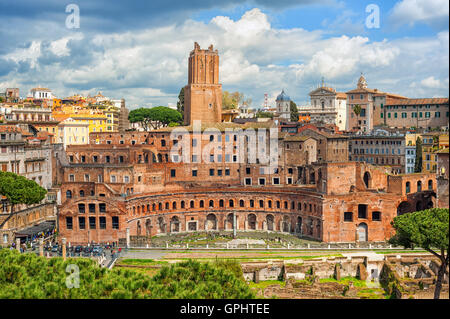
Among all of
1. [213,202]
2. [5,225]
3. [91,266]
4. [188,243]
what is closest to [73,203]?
[5,225]

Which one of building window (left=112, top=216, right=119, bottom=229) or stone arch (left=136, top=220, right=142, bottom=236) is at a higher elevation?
building window (left=112, top=216, right=119, bottom=229)

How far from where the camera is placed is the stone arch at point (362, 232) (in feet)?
226

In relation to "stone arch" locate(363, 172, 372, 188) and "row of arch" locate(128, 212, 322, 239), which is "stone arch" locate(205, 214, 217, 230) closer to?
"row of arch" locate(128, 212, 322, 239)

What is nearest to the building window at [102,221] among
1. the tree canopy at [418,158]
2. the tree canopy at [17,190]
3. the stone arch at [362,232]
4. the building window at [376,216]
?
the tree canopy at [17,190]

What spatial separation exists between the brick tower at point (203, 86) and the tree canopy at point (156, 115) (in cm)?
2230

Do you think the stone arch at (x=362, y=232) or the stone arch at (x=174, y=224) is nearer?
the stone arch at (x=362, y=232)

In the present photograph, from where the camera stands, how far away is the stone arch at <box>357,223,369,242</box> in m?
68.9

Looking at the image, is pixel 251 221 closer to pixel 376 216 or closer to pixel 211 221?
pixel 211 221

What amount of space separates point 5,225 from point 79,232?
838cm

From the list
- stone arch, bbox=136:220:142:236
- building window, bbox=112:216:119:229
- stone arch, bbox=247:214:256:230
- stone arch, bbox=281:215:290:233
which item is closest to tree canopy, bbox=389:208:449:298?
stone arch, bbox=281:215:290:233

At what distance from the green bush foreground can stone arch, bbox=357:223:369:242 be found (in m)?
36.5

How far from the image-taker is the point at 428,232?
47.9 metres

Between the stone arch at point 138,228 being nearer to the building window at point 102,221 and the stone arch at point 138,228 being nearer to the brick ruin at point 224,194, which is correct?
the brick ruin at point 224,194
